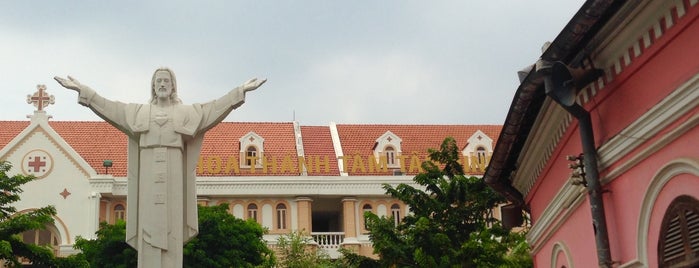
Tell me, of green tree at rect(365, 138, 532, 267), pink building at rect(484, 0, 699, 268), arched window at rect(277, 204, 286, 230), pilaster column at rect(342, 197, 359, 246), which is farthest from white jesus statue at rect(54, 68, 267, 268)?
arched window at rect(277, 204, 286, 230)

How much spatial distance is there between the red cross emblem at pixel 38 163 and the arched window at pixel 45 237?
2556mm

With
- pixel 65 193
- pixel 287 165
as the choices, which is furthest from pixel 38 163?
pixel 287 165

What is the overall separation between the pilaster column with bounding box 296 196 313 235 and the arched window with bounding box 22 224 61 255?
37.6 ft

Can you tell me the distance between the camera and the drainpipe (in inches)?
384

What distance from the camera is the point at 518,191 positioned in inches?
641

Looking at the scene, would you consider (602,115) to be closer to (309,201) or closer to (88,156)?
(309,201)

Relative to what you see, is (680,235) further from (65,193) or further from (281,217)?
(65,193)

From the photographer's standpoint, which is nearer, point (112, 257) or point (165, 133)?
point (165, 133)

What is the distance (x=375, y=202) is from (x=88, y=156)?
14.7 meters

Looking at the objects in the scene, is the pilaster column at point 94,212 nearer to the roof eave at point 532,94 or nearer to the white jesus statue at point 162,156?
the roof eave at point 532,94

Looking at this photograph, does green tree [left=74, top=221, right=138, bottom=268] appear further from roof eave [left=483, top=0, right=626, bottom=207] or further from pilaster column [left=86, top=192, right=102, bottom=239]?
roof eave [left=483, top=0, right=626, bottom=207]

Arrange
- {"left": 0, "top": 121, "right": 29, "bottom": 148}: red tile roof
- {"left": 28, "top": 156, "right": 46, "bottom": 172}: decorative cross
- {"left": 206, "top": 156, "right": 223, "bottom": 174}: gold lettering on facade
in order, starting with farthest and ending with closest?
1. {"left": 0, "top": 121, "right": 29, "bottom": 148}: red tile roof
2. {"left": 206, "top": 156, "right": 223, "bottom": 174}: gold lettering on facade
3. {"left": 28, "top": 156, "right": 46, "bottom": 172}: decorative cross

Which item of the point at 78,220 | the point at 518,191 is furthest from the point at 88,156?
the point at 518,191

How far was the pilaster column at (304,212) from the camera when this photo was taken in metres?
49.0
